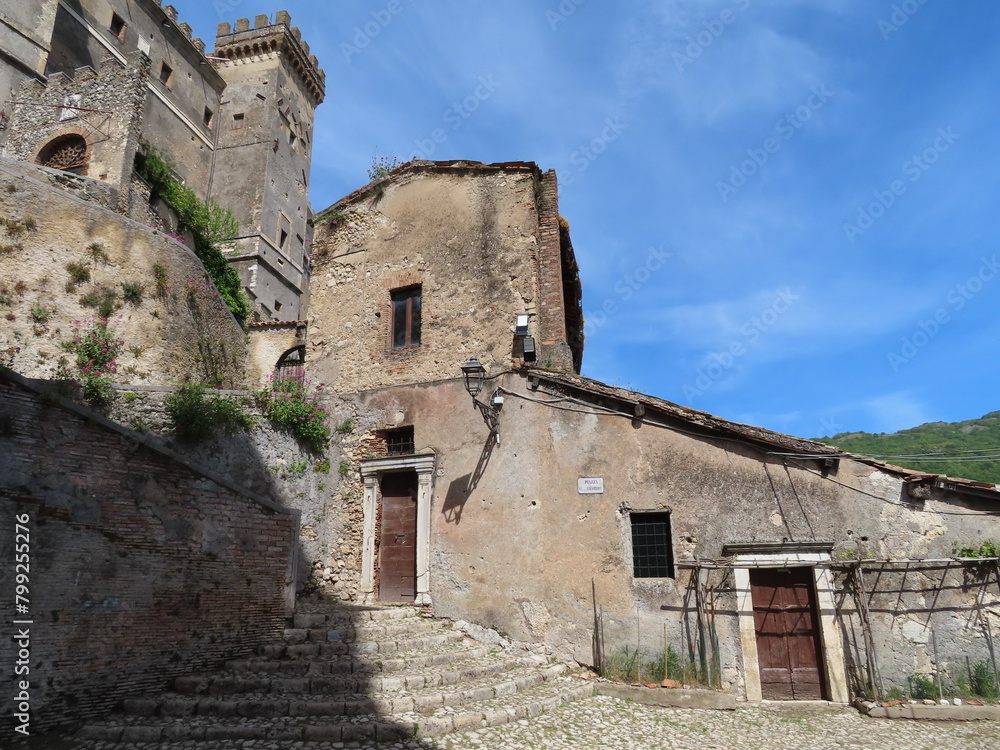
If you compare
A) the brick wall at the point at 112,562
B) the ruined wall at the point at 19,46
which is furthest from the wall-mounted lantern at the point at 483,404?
the ruined wall at the point at 19,46

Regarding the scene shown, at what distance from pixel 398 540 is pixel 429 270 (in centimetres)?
537

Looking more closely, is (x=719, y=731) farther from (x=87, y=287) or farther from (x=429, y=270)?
(x=87, y=287)

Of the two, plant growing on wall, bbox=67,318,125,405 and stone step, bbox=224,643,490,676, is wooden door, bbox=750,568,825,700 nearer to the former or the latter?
stone step, bbox=224,643,490,676

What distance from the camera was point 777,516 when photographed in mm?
9266

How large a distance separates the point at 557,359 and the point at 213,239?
54.0 ft

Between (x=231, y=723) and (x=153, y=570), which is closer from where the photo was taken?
(x=231, y=723)

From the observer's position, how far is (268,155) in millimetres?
30438

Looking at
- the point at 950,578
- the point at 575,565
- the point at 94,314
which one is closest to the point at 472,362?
the point at 575,565

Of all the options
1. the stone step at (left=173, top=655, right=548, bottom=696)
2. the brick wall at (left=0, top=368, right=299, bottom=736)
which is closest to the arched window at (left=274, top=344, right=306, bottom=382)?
the brick wall at (left=0, top=368, right=299, bottom=736)

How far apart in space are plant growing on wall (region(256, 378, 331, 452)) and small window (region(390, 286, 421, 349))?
201 centimetres

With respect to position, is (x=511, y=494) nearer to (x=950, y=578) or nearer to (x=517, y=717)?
(x=517, y=717)

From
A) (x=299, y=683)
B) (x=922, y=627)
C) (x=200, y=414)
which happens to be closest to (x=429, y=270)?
(x=200, y=414)

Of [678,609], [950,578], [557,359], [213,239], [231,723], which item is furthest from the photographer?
[213,239]

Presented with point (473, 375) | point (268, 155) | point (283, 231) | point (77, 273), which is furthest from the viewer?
point (283, 231)
